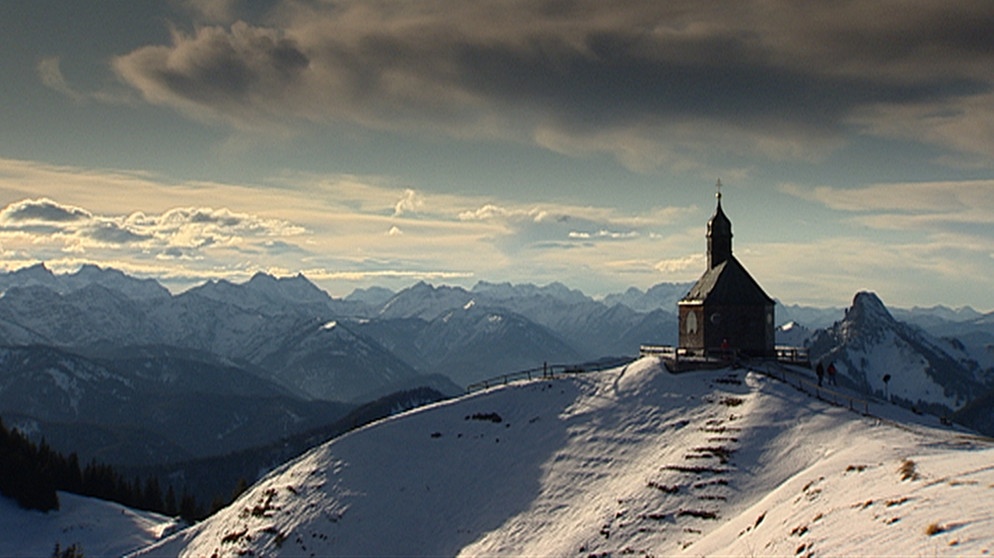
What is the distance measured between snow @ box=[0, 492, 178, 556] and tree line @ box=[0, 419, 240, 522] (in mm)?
1641

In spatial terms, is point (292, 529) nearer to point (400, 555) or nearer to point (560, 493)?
point (400, 555)

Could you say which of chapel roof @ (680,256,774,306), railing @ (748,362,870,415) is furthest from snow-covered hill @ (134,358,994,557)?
chapel roof @ (680,256,774,306)

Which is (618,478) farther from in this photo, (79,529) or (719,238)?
(79,529)

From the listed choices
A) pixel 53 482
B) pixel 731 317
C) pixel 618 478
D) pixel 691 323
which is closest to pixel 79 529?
pixel 53 482

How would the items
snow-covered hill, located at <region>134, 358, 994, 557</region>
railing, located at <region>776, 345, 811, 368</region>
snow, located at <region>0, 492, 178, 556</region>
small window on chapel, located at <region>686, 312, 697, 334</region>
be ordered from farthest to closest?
snow, located at <region>0, 492, 178, 556</region>
small window on chapel, located at <region>686, 312, 697, 334</region>
railing, located at <region>776, 345, 811, 368</region>
snow-covered hill, located at <region>134, 358, 994, 557</region>

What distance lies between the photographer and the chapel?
6206 centimetres

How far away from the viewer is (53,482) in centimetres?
8956


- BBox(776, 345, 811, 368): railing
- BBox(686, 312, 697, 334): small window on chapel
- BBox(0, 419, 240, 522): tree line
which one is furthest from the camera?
BBox(0, 419, 240, 522): tree line

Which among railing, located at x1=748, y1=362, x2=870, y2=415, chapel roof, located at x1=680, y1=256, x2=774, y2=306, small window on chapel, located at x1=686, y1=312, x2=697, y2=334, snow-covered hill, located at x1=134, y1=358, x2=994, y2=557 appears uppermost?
chapel roof, located at x1=680, y1=256, x2=774, y2=306

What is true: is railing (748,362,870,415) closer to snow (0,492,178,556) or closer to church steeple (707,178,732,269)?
church steeple (707,178,732,269)

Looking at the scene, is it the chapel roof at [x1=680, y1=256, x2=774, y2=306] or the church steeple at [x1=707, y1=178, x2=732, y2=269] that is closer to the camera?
the chapel roof at [x1=680, y1=256, x2=774, y2=306]

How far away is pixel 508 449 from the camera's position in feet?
167

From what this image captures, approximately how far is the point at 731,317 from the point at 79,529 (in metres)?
68.2

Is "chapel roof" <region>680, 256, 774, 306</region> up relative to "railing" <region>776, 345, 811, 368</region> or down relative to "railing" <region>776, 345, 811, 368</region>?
up
